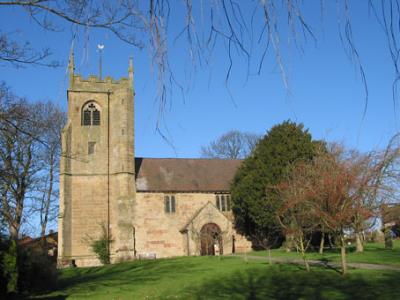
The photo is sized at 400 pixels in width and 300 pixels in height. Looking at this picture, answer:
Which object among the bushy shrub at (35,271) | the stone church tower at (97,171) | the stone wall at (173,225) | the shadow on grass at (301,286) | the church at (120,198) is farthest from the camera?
the stone wall at (173,225)

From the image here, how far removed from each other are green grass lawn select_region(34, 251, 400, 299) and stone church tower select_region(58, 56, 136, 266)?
1421 cm

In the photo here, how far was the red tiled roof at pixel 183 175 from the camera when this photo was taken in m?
39.5

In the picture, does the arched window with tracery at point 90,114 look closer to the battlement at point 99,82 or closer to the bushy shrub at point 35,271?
the battlement at point 99,82

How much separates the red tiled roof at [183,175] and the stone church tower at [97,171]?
2.04m

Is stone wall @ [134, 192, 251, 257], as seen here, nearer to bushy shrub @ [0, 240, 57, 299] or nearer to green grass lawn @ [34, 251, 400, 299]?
green grass lawn @ [34, 251, 400, 299]

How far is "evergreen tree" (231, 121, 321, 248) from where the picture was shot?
35031mm

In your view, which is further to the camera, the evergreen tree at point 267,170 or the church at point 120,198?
the church at point 120,198

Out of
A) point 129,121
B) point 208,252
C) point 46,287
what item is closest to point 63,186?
point 129,121

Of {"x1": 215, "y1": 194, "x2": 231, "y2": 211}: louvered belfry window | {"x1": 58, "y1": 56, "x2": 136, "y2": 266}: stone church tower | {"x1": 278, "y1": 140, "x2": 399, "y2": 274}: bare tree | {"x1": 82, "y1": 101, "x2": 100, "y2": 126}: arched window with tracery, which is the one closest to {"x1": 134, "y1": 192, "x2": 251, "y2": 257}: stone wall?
{"x1": 58, "y1": 56, "x2": 136, "y2": 266}: stone church tower

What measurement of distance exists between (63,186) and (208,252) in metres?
12.6

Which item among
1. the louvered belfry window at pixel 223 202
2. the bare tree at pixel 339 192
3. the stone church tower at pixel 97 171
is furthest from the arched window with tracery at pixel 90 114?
the bare tree at pixel 339 192

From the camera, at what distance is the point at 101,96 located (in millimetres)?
39625

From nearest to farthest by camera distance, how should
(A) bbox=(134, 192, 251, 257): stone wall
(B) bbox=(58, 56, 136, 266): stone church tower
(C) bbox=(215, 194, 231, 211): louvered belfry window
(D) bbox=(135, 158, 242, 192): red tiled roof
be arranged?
1. (B) bbox=(58, 56, 136, 266): stone church tower
2. (A) bbox=(134, 192, 251, 257): stone wall
3. (D) bbox=(135, 158, 242, 192): red tiled roof
4. (C) bbox=(215, 194, 231, 211): louvered belfry window

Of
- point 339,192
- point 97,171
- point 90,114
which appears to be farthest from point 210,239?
point 339,192
